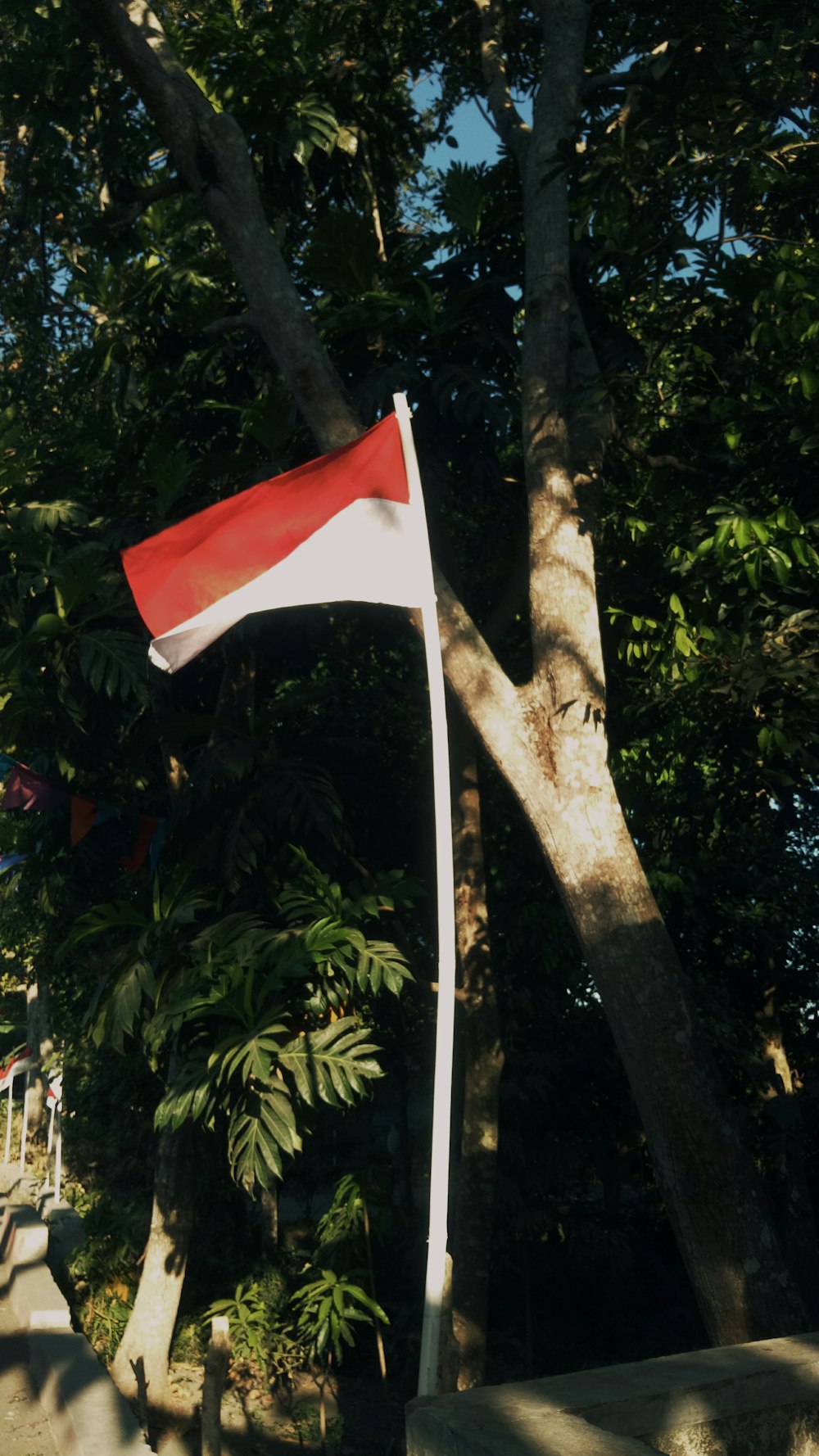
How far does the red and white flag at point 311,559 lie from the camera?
500 cm

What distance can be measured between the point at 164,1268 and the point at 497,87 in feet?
30.0

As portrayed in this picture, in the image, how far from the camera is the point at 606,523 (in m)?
9.27

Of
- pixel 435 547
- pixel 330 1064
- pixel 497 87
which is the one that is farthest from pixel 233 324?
pixel 330 1064

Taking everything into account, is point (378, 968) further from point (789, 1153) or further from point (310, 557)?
point (789, 1153)

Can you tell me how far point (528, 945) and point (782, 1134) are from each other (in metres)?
2.77

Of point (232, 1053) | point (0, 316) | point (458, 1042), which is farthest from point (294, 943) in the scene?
point (0, 316)

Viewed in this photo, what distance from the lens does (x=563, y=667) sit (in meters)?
6.25

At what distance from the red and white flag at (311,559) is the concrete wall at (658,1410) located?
2.76 m

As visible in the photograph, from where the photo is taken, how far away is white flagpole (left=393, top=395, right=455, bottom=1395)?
12.9 ft

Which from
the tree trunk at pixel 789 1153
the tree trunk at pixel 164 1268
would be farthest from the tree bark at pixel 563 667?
the tree trunk at pixel 164 1268

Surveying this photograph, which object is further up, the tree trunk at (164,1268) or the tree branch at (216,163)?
the tree branch at (216,163)

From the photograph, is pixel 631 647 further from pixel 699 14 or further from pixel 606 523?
pixel 699 14

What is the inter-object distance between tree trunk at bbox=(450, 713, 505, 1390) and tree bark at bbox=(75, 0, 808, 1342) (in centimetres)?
218

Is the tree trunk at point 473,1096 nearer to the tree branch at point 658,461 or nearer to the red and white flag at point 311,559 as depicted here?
the tree branch at point 658,461
